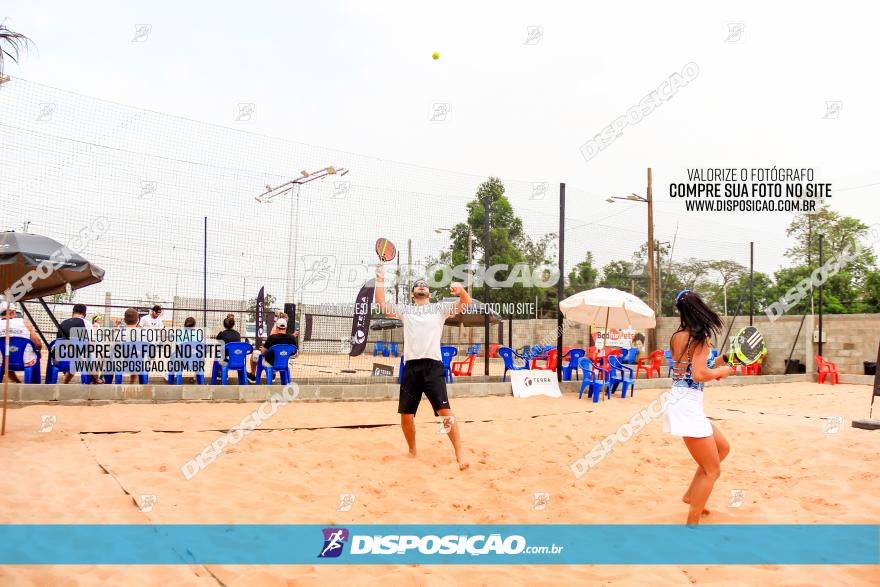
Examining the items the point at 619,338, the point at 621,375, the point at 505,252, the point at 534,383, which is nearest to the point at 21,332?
the point at 534,383

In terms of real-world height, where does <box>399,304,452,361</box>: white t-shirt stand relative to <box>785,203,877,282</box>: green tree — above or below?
below

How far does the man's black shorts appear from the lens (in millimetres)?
5172

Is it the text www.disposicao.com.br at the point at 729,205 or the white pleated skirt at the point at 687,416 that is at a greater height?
the text www.disposicao.com.br at the point at 729,205

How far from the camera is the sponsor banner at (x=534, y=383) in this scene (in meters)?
9.73

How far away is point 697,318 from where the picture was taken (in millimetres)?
3607

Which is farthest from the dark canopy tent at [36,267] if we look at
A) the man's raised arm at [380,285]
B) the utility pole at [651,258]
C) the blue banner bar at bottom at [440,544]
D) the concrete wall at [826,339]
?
the concrete wall at [826,339]

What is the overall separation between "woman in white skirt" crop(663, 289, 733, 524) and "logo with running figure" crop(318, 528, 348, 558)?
2064 millimetres

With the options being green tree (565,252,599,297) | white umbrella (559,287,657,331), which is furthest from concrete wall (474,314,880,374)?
white umbrella (559,287,657,331)

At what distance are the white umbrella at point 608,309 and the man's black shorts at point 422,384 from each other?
5.49 metres

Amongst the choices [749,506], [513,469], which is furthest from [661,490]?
[513,469]

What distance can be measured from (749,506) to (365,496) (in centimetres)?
274

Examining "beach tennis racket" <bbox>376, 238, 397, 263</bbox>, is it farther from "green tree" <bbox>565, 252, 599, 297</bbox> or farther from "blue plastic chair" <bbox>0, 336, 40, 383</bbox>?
"green tree" <bbox>565, 252, 599, 297</bbox>

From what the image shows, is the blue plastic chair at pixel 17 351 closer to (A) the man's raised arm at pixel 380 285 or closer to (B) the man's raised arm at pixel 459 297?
(A) the man's raised arm at pixel 380 285

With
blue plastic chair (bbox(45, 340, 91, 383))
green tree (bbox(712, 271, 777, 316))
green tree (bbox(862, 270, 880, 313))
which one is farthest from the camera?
green tree (bbox(862, 270, 880, 313))
